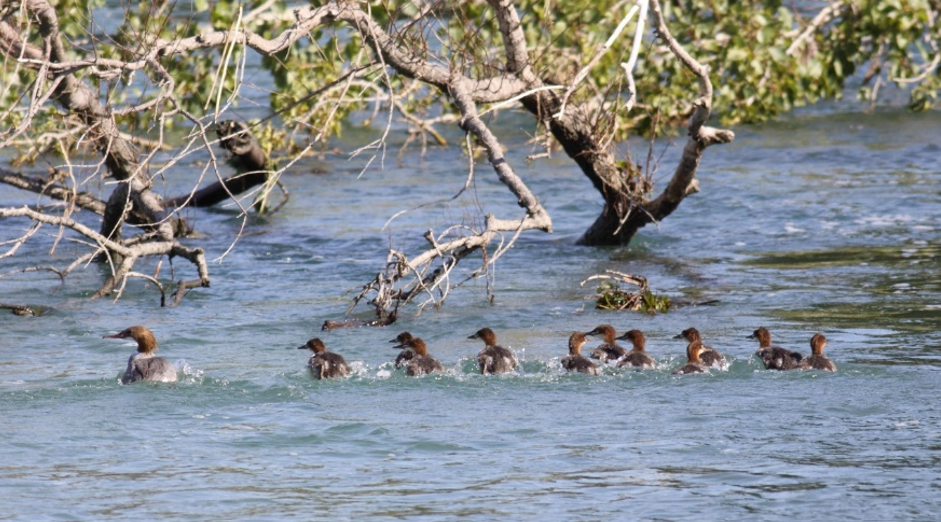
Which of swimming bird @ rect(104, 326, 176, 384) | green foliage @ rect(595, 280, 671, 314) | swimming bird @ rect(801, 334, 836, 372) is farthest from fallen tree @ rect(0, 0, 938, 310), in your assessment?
swimming bird @ rect(801, 334, 836, 372)

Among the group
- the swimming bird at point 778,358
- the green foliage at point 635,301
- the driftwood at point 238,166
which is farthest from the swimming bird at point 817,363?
the driftwood at point 238,166

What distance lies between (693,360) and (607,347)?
780 millimetres

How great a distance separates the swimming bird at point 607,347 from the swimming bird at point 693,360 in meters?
0.52

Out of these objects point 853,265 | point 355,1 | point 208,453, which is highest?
point 355,1

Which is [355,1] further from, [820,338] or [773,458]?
[773,458]

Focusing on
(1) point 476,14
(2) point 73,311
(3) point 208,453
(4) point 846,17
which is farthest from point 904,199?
(3) point 208,453

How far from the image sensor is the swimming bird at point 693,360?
9.20 m

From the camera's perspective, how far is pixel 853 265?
13344mm

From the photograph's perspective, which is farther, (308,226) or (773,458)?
(308,226)

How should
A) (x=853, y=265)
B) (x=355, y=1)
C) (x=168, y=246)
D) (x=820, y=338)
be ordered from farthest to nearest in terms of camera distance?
(x=853, y=265), (x=168, y=246), (x=355, y=1), (x=820, y=338)

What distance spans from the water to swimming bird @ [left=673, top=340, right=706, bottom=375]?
0.07 m

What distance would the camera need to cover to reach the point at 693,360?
9.43m

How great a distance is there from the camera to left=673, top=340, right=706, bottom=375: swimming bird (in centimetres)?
920

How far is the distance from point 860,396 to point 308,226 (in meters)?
8.75
